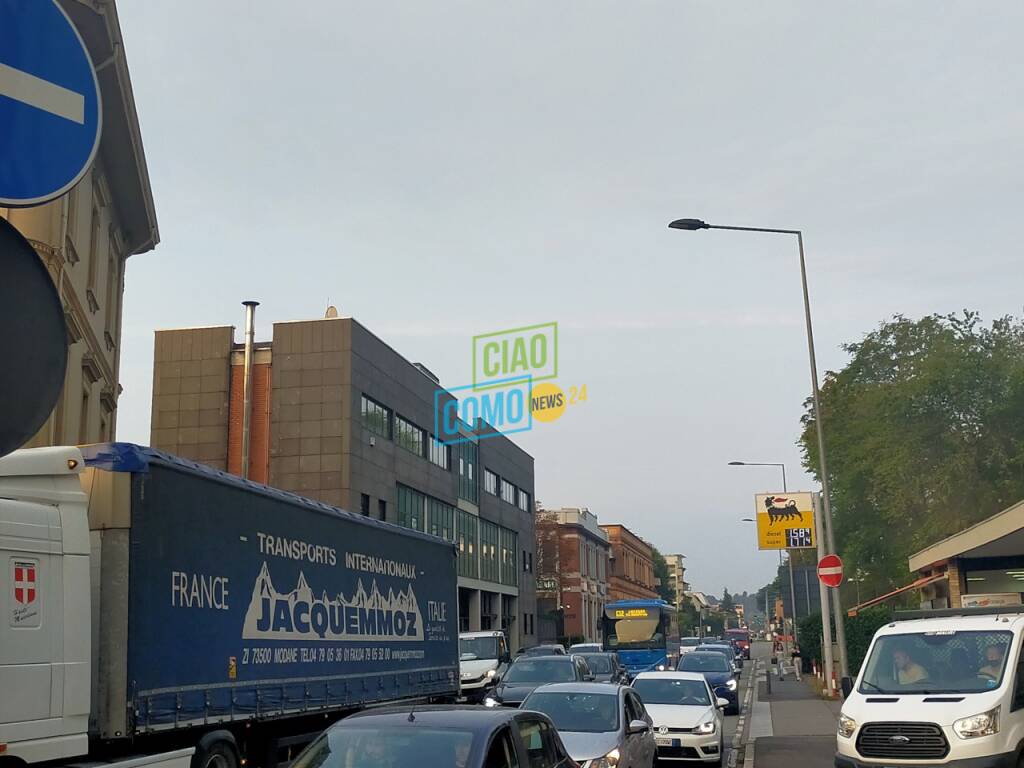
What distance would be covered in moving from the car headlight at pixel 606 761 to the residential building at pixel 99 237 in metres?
11.1

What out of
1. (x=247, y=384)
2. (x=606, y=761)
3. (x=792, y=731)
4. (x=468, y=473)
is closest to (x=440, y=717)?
(x=606, y=761)

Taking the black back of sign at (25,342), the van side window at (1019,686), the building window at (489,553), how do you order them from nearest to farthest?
1. the black back of sign at (25,342)
2. the van side window at (1019,686)
3. the building window at (489,553)

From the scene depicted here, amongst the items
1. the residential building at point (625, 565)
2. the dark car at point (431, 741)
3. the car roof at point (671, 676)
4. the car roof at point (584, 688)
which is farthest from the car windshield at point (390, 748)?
the residential building at point (625, 565)

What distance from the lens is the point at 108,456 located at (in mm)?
9828

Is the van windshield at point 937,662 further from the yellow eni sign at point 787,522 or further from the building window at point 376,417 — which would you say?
the building window at point 376,417

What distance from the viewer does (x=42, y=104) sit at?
3.39 m

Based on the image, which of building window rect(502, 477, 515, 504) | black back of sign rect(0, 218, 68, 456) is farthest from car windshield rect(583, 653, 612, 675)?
building window rect(502, 477, 515, 504)

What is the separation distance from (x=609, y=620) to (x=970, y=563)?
1272 cm

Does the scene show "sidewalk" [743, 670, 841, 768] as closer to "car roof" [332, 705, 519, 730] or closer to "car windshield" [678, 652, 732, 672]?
"car windshield" [678, 652, 732, 672]

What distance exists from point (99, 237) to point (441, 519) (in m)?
36.1

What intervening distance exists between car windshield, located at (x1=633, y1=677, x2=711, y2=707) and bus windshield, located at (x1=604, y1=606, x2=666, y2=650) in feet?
66.3

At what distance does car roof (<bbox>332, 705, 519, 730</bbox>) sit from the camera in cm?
748

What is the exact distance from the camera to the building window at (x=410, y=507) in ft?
174

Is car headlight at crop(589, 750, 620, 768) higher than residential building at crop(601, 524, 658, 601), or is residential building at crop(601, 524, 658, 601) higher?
residential building at crop(601, 524, 658, 601)
